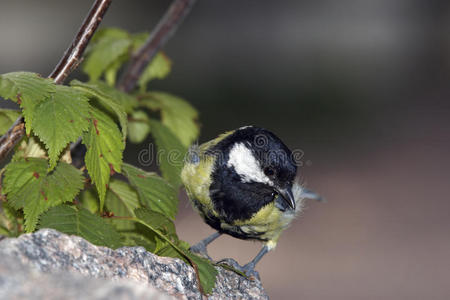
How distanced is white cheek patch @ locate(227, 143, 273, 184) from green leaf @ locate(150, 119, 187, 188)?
1.30ft

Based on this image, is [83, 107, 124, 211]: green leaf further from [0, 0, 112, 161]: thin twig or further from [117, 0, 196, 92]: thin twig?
[117, 0, 196, 92]: thin twig

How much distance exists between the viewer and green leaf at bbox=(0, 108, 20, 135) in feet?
7.13

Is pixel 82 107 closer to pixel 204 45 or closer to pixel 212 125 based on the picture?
pixel 212 125

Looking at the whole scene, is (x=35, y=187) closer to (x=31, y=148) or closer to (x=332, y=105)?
(x=31, y=148)

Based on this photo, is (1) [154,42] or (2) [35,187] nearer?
(2) [35,187]

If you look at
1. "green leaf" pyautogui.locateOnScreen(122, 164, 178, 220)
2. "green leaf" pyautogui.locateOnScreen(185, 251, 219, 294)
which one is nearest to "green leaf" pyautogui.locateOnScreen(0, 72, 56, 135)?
"green leaf" pyautogui.locateOnScreen(122, 164, 178, 220)

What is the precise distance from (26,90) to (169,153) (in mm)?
884

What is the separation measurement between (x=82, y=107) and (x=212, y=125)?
22.7 ft

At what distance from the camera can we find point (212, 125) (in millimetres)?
8836

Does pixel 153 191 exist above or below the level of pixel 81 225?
above

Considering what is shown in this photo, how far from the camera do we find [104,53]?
2871 millimetres

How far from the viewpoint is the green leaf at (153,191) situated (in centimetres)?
226

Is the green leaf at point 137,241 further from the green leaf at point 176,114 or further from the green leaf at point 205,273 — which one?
the green leaf at point 176,114

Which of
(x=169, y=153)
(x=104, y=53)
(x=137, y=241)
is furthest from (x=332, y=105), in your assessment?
(x=137, y=241)
